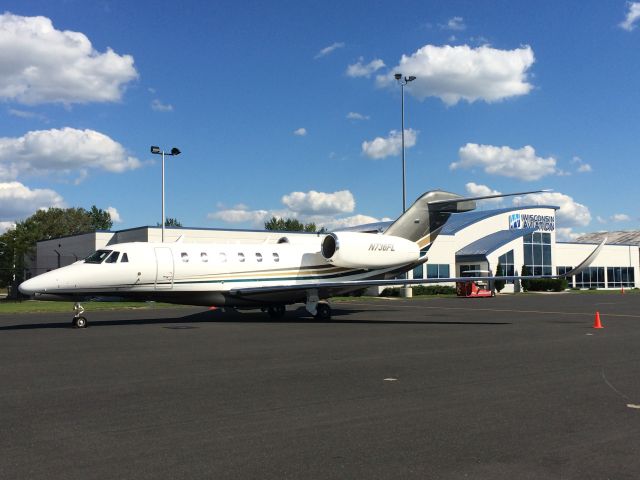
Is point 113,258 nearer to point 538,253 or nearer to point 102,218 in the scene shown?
point 538,253

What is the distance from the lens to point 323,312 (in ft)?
74.2

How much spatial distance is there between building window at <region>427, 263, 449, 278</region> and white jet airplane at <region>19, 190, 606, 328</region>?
2882 cm

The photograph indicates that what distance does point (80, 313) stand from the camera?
19.3 metres

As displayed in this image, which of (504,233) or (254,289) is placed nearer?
(254,289)

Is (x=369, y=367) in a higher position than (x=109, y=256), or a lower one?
lower

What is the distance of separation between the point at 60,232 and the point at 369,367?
9932 cm

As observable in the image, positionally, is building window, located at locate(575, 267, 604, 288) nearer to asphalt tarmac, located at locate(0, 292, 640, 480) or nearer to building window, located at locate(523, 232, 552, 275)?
building window, located at locate(523, 232, 552, 275)

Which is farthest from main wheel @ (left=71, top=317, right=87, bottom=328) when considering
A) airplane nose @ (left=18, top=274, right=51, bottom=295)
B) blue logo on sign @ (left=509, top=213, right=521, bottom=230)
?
blue logo on sign @ (left=509, top=213, right=521, bottom=230)

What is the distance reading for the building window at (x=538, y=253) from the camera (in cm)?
6184

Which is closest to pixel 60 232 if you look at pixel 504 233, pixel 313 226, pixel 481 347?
pixel 313 226

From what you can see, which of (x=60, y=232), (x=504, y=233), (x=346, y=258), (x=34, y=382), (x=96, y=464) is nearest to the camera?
(x=96, y=464)

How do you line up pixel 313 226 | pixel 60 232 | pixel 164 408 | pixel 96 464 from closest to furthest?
pixel 96 464 → pixel 164 408 → pixel 60 232 → pixel 313 226

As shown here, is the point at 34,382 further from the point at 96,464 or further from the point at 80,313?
the point at 80,313

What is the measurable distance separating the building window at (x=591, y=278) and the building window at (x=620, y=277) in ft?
5.09
